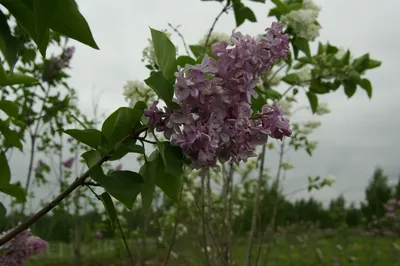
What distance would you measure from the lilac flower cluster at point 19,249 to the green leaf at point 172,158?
86 cm

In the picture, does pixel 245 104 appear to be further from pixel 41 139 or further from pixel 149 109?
pixel 41 139

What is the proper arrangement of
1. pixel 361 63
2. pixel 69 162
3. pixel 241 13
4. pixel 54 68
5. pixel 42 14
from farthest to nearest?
1. pixel 69 162
2. pixel 54 68
3. pixel 361 63
4. pixel 241 13
5. pixel 42 14

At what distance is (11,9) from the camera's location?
714 mm

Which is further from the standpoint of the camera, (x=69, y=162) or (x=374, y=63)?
(x=69, y=162)

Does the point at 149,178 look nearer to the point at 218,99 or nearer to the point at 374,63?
the point at 218,99

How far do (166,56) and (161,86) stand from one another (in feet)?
0.26

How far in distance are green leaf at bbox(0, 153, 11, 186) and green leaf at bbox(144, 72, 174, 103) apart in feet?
1.50

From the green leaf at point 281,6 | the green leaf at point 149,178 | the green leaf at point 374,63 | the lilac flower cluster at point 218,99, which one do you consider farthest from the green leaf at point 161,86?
the green leaf at point 374,63

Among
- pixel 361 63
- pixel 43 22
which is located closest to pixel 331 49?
pixel 361 63

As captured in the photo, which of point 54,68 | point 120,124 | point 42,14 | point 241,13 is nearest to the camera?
point 42,14

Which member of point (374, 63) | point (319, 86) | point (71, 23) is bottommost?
point (71, 23)

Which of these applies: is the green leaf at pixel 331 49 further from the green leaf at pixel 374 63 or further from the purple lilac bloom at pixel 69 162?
the purple lilac bloom at pixel 69 162

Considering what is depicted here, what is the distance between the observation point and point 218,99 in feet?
2.58

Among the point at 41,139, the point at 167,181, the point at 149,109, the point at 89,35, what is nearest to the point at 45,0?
the point at 89,35
